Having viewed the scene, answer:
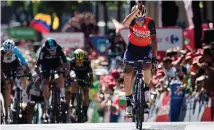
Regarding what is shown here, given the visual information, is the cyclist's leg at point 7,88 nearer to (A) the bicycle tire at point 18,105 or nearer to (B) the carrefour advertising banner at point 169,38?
(A) the bicycle tire at point 18,105

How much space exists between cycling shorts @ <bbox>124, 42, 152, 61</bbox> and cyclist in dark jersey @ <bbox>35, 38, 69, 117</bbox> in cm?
493

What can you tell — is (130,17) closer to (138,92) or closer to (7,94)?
(138,92)

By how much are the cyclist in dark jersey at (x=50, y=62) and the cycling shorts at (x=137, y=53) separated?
4.93m

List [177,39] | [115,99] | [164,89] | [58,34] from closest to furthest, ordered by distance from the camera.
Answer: [164,89] → [115,99] → [177,39] → [58,34]

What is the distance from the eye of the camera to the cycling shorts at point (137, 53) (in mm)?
15213

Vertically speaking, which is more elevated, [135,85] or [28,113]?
[135,85]

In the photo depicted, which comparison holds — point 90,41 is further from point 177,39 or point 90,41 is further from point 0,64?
point 0,64

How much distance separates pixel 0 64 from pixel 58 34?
16.2m

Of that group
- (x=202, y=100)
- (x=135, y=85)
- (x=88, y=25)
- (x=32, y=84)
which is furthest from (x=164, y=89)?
(x=88, y=25)

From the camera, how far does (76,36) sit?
37.9 m

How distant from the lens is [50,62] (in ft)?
67.2

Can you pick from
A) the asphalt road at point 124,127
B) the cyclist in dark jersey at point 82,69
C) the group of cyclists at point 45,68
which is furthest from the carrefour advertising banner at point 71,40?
the asphalt road at point 124,127

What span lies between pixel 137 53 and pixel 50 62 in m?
5.49

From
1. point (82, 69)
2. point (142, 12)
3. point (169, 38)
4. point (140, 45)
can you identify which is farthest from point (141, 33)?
point (169, 38)
